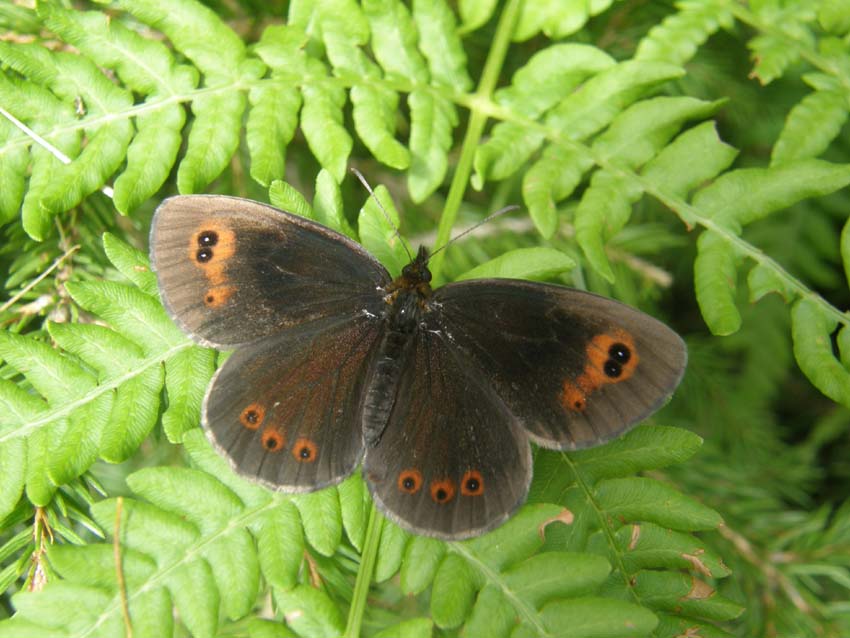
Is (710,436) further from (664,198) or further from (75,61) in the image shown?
(75,61)

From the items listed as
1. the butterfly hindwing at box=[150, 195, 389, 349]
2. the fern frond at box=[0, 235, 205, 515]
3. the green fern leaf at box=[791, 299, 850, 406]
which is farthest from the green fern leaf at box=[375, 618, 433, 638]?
the green fern leaf at box=[791, 299, 850, 406]

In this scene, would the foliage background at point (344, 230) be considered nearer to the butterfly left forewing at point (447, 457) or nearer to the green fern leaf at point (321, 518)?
the green fern leaf at point (321, 518)

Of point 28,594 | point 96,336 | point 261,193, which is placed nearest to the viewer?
point 28,594

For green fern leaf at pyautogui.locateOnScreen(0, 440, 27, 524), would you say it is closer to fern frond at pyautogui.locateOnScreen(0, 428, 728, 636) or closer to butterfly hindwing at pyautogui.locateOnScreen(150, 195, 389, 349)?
fern frond at pyautogui.locateOnScreen(0, 428, 728, 636)

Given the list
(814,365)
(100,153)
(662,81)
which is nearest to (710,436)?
(814,365)

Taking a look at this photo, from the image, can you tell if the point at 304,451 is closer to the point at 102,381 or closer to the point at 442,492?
the point at 442,492

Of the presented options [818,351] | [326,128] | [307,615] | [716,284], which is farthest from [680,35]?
[307,615]
